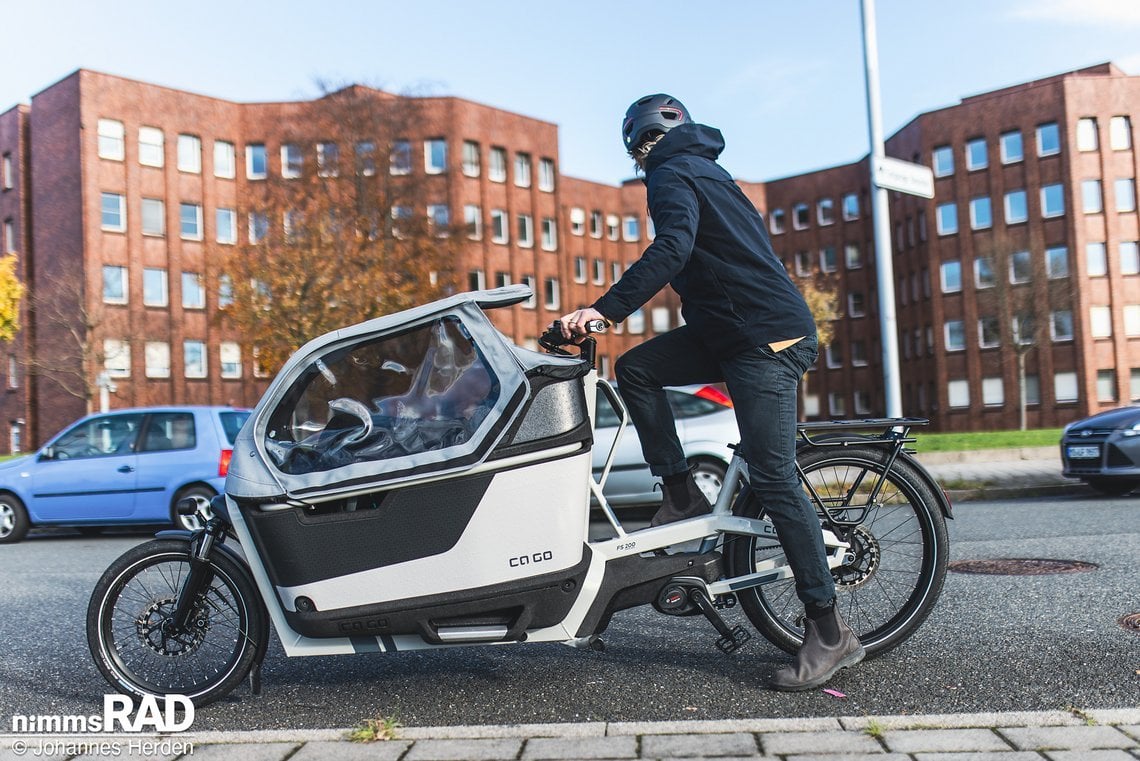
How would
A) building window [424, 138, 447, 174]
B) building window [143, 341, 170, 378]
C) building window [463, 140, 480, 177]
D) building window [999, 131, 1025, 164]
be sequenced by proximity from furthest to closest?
building window [999, 131, 1025, 164], building window [463, 140, 480, 177], building window [424, 138, 447, 174], building window [143, 341, 170, 378]

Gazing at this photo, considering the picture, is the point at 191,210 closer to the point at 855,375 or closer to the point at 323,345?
the point at 855,375

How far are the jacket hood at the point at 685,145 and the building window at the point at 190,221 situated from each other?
161 feet

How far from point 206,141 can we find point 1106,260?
43856 millimetres

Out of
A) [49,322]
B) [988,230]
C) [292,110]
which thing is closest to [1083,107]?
[988,230]

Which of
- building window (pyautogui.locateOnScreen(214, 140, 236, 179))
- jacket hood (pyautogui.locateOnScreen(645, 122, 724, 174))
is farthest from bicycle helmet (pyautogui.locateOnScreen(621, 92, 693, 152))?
building window (pyautogui.locateOnScreen(214, 140, 236, 179))

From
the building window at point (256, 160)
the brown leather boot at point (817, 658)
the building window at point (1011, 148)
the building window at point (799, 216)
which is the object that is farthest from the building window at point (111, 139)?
the brown leather boot at point (817, 658)

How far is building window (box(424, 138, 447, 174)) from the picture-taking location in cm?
5534

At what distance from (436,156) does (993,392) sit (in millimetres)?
30972

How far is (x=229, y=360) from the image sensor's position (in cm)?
4975

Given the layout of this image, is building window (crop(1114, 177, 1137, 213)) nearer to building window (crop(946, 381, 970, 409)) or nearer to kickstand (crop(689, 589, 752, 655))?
building window (crop(946, 381, 970, 409))

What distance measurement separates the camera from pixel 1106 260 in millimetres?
56562

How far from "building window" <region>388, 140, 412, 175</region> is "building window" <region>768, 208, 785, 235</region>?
3720cm

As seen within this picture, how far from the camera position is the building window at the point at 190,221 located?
1966 inches

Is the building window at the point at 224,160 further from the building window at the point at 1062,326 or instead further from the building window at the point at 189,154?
the building window at the point at 1062,326
